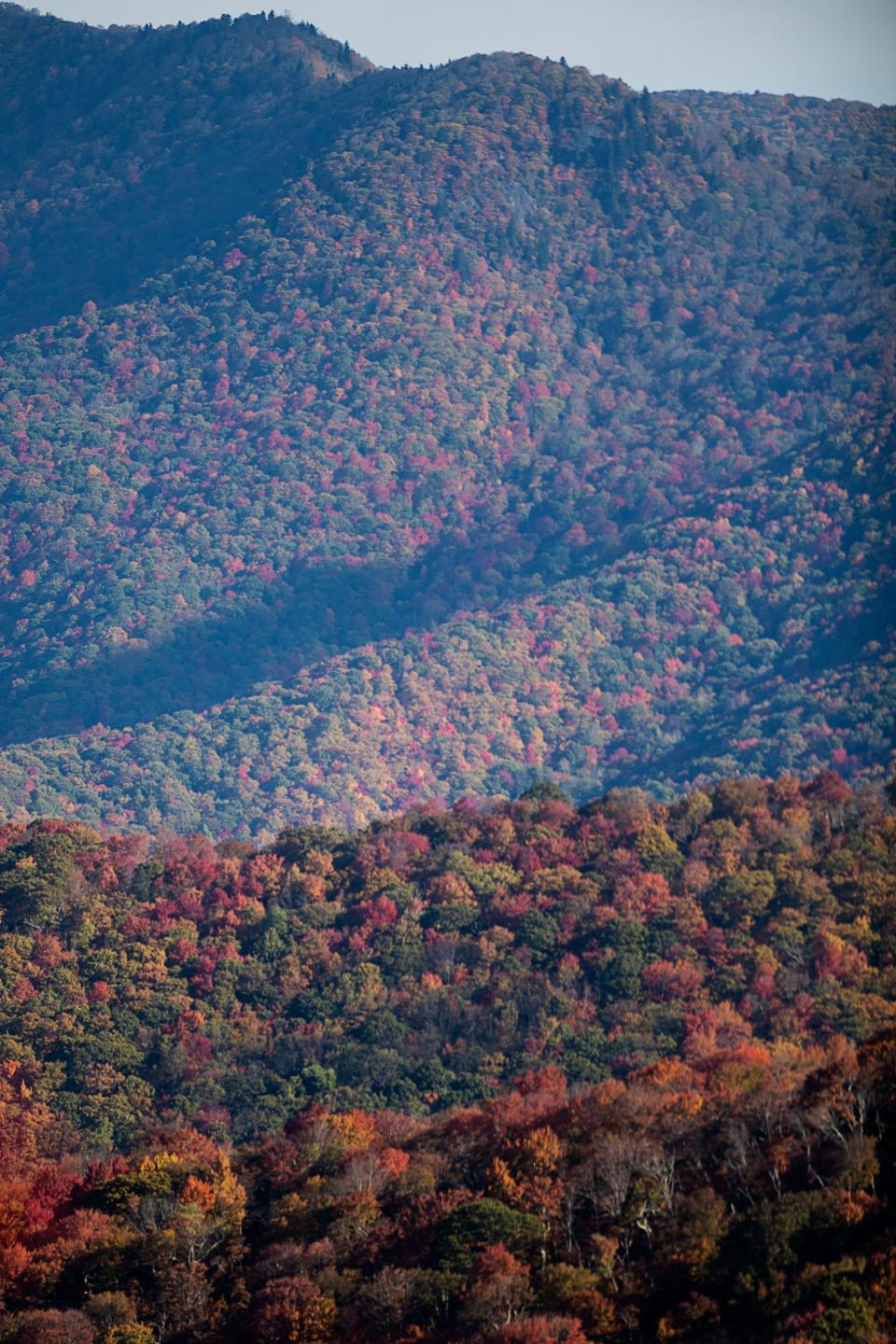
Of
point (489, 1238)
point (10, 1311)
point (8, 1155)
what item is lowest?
point (8, 1155)

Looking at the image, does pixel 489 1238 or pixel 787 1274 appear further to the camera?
pixel 489 1238

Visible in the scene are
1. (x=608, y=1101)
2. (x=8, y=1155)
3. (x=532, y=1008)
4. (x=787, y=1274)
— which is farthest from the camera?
(x=532, y=1008)

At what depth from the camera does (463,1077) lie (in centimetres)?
9331

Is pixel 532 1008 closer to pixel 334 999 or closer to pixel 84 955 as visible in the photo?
pixel 334 999

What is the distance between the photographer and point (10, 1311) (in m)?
57.4

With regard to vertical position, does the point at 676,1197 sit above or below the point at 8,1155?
above

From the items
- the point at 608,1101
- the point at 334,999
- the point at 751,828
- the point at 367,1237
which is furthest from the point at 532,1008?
the point at 367,1237

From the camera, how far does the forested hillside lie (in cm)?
5397

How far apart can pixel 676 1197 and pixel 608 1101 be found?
9.43 meters

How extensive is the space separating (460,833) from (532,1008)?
78.7 ft

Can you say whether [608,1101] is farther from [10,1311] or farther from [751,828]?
[751,828]

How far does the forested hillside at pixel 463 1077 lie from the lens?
53969mm

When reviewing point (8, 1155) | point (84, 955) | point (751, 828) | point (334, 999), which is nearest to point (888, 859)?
point (751, 828)

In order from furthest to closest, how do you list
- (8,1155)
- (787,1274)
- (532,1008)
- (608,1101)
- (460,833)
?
1. (460,833)
2. (532,1008)
3. (8,1155)
4. (608,1101)
5. (787,1274)
